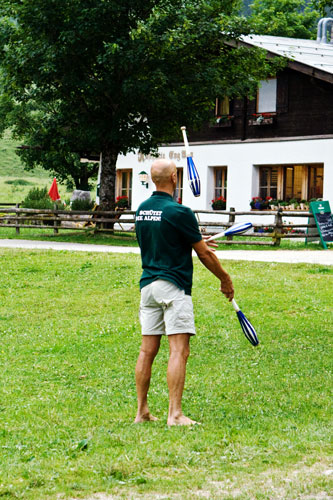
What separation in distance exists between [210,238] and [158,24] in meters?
18.4

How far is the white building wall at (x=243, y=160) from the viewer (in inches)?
1167

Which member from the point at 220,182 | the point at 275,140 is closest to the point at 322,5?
the point at 275,140

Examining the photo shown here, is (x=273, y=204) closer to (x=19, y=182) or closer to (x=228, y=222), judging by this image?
(x=228, y=222)

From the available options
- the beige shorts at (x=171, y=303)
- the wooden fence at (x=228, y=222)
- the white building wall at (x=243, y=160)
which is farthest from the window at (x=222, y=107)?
the beige shorts at (x=171, y=303)

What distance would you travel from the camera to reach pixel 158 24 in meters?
24.2

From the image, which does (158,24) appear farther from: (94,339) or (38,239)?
(94,339)

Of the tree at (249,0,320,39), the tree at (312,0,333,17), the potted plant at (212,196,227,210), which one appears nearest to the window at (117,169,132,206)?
the potted plant at (212,196,227,210)

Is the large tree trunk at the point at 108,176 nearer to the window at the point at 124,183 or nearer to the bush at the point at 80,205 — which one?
the window at the point at 124,183

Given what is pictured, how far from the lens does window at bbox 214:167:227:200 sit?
111ft

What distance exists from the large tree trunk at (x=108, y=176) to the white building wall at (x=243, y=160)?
19.3 ft

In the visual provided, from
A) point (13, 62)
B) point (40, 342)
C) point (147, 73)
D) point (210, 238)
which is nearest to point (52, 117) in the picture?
point (13, 62)

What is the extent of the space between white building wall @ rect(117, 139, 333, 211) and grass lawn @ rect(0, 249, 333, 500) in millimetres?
14718

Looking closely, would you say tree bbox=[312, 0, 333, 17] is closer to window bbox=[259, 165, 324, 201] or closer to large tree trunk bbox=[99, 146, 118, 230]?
large tree trunk bbox=[99, 146, 118, 230]

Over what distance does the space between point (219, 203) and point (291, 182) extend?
127 inches
